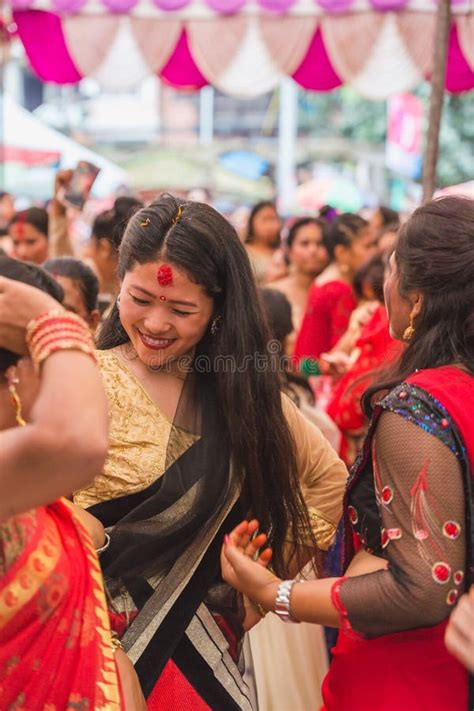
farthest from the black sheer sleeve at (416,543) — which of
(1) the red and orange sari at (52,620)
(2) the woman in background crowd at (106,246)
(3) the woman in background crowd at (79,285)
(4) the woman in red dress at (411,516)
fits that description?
(2) the woman in background crowd at (106,246)

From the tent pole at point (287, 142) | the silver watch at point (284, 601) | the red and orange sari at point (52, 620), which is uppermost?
the red and orange sari at point (52, 620)

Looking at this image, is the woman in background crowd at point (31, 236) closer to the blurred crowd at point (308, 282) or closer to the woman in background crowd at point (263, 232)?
the blurred crowd at point (308, 282)

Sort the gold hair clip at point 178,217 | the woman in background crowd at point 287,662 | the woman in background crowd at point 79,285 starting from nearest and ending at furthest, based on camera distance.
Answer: the gold hair clip at point 178,217 → the woman in background crowd at point 287,662 → the woman in background crowd at point 79,285

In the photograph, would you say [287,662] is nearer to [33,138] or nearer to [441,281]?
[441,281]

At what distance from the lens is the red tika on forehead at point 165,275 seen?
2270mm

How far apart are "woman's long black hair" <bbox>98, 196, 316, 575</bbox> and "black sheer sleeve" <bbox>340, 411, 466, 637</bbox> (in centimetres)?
55

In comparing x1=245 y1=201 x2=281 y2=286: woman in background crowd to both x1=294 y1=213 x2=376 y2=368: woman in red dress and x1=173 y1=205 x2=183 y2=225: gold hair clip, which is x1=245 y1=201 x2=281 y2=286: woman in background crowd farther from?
x1=173 y1=205 x2=183 y2=225: gold hair clip

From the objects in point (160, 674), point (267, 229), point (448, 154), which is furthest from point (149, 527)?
point (448, 154)

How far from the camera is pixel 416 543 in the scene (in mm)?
1716

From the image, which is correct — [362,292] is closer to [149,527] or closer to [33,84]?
[149,527]

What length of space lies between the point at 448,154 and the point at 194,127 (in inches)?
701

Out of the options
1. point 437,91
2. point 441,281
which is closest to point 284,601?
point 441,281

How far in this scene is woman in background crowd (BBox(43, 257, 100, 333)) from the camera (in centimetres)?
365

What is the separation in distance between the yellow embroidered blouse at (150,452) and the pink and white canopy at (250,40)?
442cm
